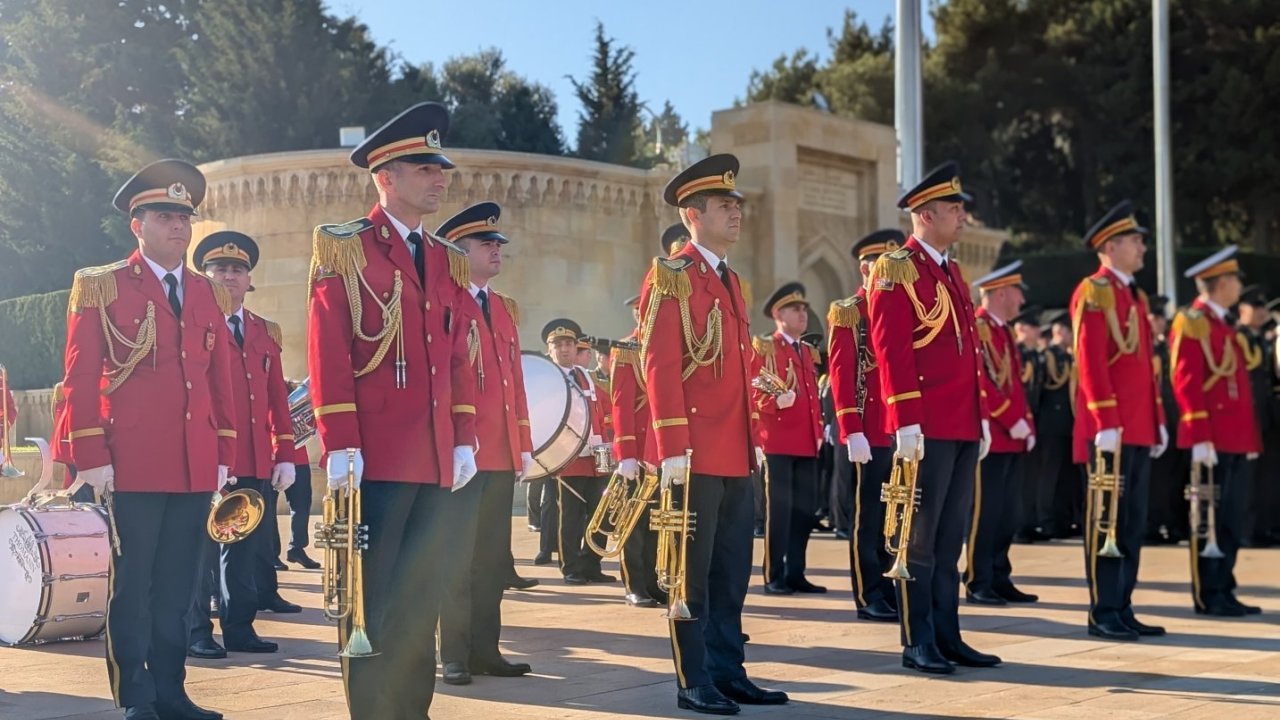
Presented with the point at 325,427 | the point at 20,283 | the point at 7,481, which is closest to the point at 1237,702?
the point at 325,427

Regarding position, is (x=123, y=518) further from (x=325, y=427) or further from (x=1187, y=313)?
(x=1187, y=313)

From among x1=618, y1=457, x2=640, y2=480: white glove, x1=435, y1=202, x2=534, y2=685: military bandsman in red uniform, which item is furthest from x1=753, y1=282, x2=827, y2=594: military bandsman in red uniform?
x1=435, y1=202, x2=534, y2=685: military bandsman in red uniform

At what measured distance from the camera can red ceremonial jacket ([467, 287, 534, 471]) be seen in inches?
288

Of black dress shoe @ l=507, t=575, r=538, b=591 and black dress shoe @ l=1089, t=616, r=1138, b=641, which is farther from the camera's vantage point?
black dress shoe @ l=507, t=575, r=538, b=591

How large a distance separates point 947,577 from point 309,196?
17739 millimetres

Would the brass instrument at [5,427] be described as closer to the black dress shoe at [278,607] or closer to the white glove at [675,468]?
the black dress shoe at [278,607]

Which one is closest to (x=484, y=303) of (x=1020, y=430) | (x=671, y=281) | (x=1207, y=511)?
(x=671, y=281)

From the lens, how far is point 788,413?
10891 millimetres

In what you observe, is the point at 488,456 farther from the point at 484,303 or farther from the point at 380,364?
the point at 380,364

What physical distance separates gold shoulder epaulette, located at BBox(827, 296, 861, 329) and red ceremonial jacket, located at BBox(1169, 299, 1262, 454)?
6.83ft

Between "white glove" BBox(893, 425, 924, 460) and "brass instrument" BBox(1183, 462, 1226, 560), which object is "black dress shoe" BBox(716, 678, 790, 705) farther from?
"brass instrument" BBox(1183, 462, 1226, 560)

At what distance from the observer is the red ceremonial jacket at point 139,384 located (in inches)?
253

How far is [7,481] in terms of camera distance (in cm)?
2125

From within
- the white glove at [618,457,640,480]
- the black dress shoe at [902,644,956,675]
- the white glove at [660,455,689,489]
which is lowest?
the black dress shoe at [902,644,956,675]
